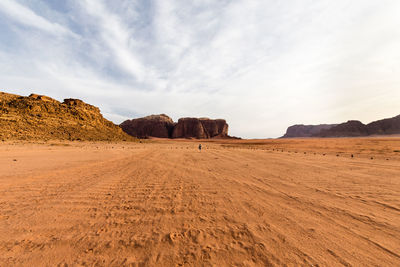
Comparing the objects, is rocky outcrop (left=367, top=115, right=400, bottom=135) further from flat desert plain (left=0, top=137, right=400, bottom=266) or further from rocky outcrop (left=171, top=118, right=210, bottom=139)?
flat desert plain (left=0, top=137, right=400, bottom=266)

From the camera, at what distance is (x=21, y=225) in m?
2.62

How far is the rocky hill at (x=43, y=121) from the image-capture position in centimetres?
2144

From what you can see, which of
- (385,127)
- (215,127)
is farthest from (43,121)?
(385,127)

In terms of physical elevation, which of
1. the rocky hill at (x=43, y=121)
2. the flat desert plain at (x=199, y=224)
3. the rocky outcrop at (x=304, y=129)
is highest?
the rocky outcrop at (x=304, y=129)

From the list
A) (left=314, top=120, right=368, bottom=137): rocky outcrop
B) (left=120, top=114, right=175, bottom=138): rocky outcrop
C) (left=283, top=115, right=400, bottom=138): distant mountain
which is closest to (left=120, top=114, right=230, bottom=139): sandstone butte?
(left=120, top=114, right=175, bottom=138): rocky outcrop

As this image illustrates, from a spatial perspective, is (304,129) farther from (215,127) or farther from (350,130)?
(215,127)

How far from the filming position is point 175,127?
3797 inches

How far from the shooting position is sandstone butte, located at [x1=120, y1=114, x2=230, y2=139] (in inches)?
3728

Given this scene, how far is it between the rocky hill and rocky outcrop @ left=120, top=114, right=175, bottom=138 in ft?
193

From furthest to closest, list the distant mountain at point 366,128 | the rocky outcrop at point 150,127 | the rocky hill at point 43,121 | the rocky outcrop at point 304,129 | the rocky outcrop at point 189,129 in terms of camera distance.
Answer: the rocky outcrop at point 304,129
the distant mountain at point 366,128
the rocky outcrop at point 150,127
the rocky outcrop at point 189,129
the rocky hill at point 43,121

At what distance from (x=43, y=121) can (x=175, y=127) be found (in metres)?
71.8

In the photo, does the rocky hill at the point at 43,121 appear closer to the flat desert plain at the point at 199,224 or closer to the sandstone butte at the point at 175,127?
the flat desert plain at the point at 199,224

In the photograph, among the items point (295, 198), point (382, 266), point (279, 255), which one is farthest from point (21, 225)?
point (295, 198)

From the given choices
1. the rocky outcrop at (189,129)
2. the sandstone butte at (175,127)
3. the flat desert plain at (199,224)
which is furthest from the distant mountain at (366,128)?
the flat desert plain at (199,224)
